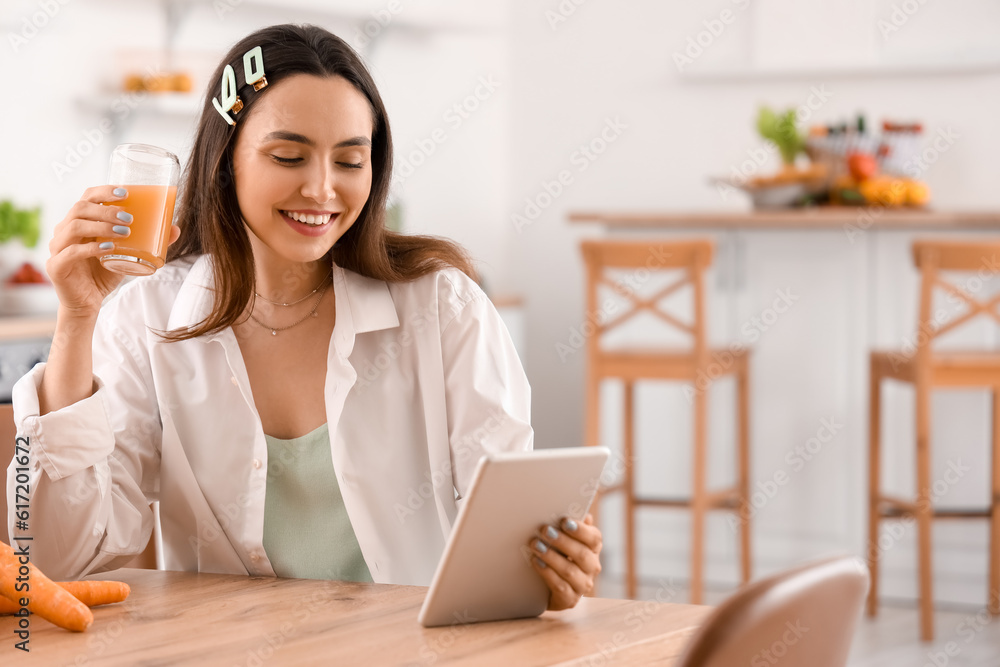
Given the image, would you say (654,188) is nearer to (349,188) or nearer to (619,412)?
(619,412)

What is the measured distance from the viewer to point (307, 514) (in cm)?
146

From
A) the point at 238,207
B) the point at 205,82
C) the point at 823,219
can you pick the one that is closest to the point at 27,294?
the point at 205,82

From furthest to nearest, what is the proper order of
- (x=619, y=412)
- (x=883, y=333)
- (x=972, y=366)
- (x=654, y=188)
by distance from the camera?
(x=654, y=188)
(x=619, y=412)
(x=883, y=333)
(x=972, y=366)

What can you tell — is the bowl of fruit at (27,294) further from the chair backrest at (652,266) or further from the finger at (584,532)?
the finger at (584,532)

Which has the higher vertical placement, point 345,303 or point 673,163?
point 673,163

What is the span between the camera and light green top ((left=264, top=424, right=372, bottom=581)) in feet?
4.74

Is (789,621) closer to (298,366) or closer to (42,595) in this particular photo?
(42,595)

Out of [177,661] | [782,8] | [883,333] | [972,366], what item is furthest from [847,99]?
[177,661]

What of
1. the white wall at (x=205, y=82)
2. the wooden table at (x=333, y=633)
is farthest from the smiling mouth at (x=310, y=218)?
the white wall at (x=205, y=82)

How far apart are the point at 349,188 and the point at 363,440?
32cm

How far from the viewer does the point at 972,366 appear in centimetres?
291

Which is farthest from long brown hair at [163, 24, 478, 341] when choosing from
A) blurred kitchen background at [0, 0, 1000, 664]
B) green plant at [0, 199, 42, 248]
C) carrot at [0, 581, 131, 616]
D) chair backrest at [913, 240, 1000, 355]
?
chair backrest at [913, 240, 1000, 355]

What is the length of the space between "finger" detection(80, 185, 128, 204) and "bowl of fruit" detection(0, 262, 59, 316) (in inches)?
61.1

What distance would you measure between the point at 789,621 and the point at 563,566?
347 millimetres
